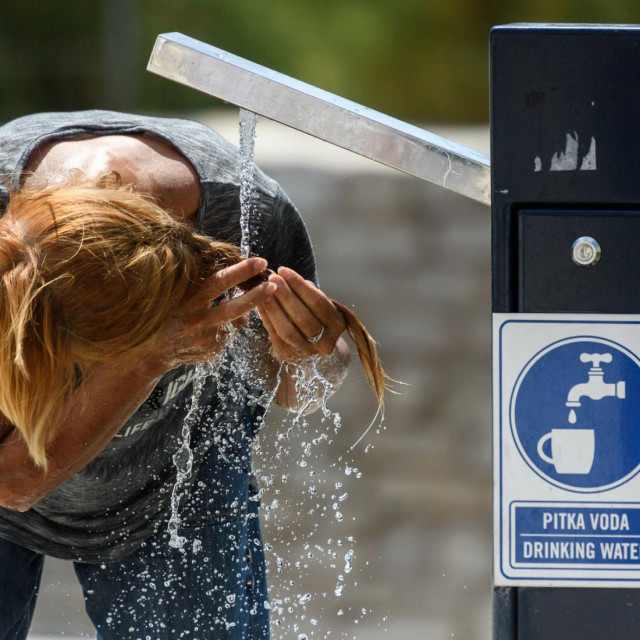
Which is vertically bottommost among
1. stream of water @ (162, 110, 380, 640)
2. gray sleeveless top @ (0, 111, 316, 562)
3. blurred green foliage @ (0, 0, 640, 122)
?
stream of water @ (162, 110, 380, 640)

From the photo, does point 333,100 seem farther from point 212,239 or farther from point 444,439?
point 444,439

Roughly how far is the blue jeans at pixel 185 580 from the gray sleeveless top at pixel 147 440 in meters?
0.04

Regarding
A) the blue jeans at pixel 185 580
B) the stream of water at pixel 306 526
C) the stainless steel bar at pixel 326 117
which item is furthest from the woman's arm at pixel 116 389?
the stream of water at pixel 306 526

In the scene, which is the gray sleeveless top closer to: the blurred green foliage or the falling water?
the falling water

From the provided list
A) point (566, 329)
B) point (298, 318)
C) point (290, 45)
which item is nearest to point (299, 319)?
point (298, 318)

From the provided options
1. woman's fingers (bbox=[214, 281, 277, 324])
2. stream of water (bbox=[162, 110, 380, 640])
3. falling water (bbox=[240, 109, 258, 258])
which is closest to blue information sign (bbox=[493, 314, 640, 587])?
woman's fingers (bbox=[214, 281, 277, 324])

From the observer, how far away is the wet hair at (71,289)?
1.49 m

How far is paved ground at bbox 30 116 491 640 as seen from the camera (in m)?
4.07

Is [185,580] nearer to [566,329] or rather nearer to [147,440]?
[147,440]

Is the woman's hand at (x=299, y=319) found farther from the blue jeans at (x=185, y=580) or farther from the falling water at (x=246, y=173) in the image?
the blue jeans at (x=185, y=580)

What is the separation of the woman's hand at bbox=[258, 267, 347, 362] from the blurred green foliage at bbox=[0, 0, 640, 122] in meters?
4.96

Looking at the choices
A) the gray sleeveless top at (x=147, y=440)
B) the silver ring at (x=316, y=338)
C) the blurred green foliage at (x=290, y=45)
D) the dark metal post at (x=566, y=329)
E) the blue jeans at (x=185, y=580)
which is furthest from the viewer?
the blurred green foliage at (x=290, y=45)

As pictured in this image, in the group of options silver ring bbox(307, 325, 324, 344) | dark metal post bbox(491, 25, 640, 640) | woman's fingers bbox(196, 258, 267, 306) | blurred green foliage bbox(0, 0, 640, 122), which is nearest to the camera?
dark metal post bbox(491, 25, 640, 640)

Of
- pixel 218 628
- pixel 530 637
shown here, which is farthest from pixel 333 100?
pixel 218 628
